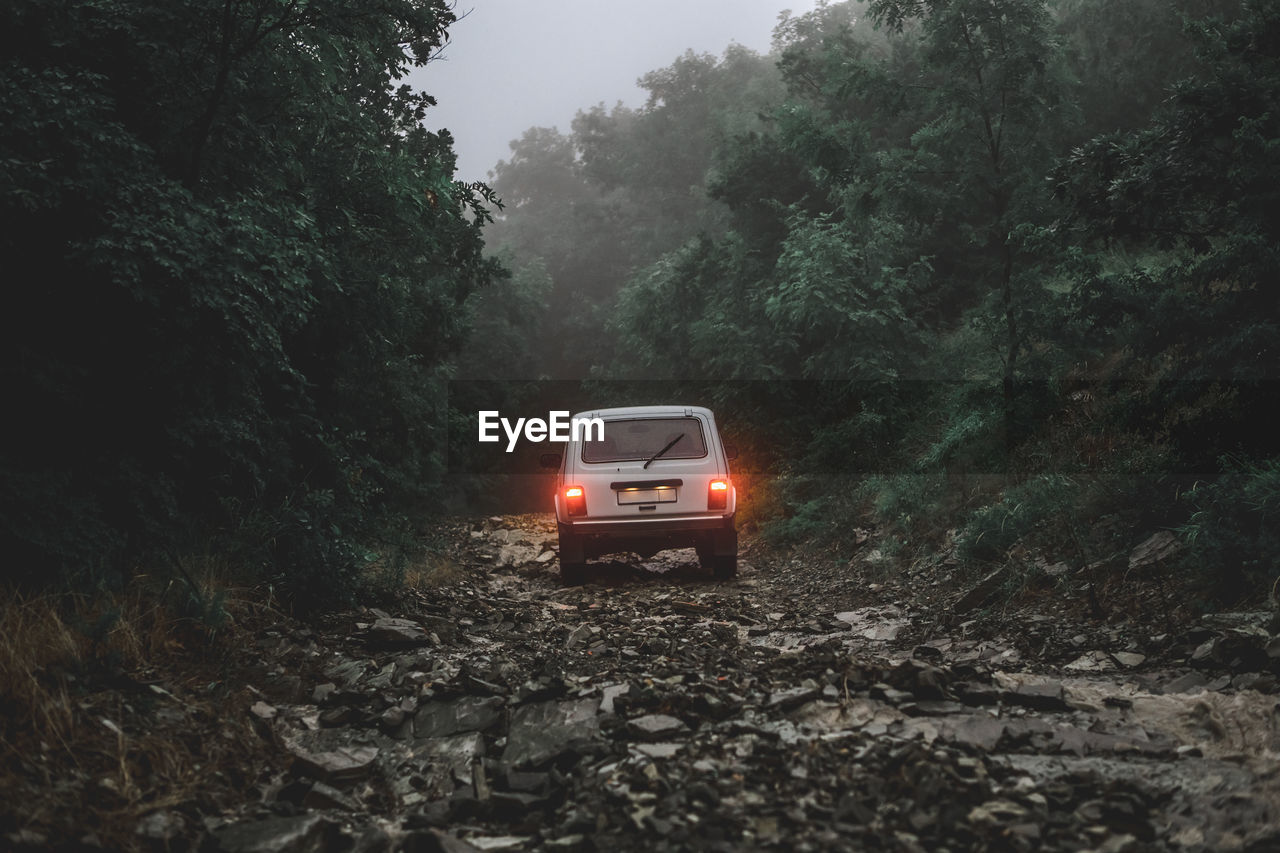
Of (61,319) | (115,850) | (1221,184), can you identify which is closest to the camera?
(115,850)

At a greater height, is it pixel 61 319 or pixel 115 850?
pixel 61 319

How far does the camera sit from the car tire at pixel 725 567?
34.9ft

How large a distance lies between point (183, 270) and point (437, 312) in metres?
11.0

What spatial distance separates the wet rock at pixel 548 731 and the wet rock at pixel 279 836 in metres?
0.96

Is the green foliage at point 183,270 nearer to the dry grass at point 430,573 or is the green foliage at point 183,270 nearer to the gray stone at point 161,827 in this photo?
the dry grass at point 430,573

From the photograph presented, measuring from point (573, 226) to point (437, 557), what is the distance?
4778cm

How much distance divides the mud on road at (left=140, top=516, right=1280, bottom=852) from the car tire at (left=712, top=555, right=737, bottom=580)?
3.31 m

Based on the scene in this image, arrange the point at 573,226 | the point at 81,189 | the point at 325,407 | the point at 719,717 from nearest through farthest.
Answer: the point at 719,717, the point at 81,189, the point at 325,407, the point at 573,226

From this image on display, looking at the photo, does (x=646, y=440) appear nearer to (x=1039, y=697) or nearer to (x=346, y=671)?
(x=346, y=671)

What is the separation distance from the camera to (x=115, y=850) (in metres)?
3.45

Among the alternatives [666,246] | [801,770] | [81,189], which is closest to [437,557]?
[81,189]

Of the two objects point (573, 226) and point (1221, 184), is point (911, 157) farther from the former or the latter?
point (573, 226)

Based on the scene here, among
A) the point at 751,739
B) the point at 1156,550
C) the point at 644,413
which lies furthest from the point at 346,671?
the point at 1156,550

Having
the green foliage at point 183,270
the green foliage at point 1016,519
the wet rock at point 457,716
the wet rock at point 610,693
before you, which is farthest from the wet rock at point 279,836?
the green foliage at point 1016,519
